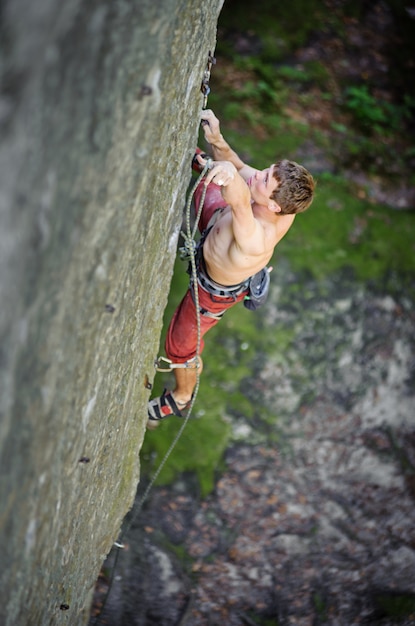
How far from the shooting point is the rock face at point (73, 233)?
4.89 feet

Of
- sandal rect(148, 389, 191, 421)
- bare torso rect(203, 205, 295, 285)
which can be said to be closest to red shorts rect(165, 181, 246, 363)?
bare torso rect(203, 205, 295, 285)

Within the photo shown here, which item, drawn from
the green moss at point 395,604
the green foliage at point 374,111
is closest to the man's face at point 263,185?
the green moss at point 395,604

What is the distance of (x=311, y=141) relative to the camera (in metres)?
8.34

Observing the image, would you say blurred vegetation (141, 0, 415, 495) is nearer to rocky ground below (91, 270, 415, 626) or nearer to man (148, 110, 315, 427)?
rocky ground below (91, 270, 415, 626)

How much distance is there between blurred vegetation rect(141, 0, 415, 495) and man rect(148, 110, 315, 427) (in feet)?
8.94

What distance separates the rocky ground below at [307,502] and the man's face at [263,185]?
3.96 metres

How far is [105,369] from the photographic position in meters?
2.63

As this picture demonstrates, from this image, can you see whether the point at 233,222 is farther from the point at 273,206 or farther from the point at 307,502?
the point at 307,502

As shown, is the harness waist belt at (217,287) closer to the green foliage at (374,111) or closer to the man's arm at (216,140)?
the man's arm at (216,140)

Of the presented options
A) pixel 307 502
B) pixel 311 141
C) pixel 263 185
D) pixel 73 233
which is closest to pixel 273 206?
pixel 263 185

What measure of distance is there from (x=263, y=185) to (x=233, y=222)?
28 cm

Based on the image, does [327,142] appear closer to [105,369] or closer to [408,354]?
[408,354]

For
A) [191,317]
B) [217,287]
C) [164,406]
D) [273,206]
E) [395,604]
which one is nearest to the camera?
[273,206]

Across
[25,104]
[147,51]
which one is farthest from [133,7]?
[25,104]
